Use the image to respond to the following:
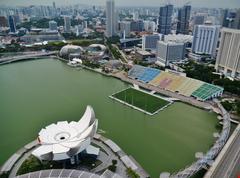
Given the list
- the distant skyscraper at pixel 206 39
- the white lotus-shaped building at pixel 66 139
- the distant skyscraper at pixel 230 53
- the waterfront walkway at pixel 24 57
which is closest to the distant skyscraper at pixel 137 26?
the distant skyscraper at pixel 206 39

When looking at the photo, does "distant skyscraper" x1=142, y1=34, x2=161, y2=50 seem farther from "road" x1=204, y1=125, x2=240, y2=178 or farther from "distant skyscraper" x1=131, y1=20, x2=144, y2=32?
"road" x1=204, y1=125, x2=240, y2=178

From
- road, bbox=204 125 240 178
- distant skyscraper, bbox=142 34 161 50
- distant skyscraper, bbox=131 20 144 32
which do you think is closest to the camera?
road, bbox=204 125 240 178

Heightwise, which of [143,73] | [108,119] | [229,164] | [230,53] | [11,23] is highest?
[11,23]

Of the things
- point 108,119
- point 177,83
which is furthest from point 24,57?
point 177,83

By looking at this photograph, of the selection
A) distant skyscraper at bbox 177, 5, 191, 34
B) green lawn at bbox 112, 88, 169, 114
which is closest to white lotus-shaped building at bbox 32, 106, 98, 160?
green lawn at bbox 112, 88, 169, 114

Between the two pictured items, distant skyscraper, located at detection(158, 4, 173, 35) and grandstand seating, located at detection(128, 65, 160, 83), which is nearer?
grandstand seating, located at detection(128, 65, 160, 83)

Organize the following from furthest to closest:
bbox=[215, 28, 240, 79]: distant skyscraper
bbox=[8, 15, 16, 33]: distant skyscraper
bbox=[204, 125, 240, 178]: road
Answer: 1. bbox=[8, 15, 16, 33]: distant skyscraper
2. bbox=[215, 28, 240, 79]: distant skyscraper
3. bbox=[204, 125, 240, 178]: road

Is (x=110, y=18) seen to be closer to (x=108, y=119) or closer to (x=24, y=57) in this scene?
(x=24, y=57)

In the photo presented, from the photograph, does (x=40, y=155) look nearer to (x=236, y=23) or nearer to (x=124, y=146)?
(x=124, y=146)
